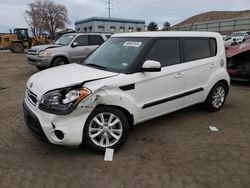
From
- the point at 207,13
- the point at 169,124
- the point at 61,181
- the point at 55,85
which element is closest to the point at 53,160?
the point at 61,181

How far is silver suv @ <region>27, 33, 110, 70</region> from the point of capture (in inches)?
419

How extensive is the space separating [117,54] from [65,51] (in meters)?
6.91

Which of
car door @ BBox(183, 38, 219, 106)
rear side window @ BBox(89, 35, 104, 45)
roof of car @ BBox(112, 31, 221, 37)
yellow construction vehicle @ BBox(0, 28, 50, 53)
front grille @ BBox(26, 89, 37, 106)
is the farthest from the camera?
yellow construction vehicle @ BBox(0, 28, 50, 53)

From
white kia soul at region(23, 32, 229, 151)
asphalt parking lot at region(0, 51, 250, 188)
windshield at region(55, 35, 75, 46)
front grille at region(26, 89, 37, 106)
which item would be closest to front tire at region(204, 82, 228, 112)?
white kia soul at region(23, 32, 229, 151)

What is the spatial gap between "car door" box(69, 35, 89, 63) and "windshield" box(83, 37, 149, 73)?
6302mm

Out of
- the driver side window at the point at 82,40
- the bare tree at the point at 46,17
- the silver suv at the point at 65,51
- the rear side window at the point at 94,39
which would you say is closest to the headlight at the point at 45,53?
the silver suv at the point at 65,51

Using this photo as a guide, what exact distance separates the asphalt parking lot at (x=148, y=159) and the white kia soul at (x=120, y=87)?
33cm

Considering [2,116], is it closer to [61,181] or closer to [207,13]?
[61,181]

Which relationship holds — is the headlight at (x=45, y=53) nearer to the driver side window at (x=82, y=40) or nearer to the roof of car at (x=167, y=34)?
the driver side window at (x=82, y=40)

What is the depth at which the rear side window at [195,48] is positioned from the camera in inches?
191

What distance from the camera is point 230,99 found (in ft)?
22.2

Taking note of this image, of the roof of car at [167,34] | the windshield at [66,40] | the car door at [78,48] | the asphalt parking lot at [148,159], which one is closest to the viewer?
the asphalt parking lot at [148,159]

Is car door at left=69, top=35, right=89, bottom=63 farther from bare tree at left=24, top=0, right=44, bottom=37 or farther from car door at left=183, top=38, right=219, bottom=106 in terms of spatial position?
bare tree at left=24, top=0, right=44, bottom=37

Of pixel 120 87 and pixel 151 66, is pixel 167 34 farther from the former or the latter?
pixel 120 87
